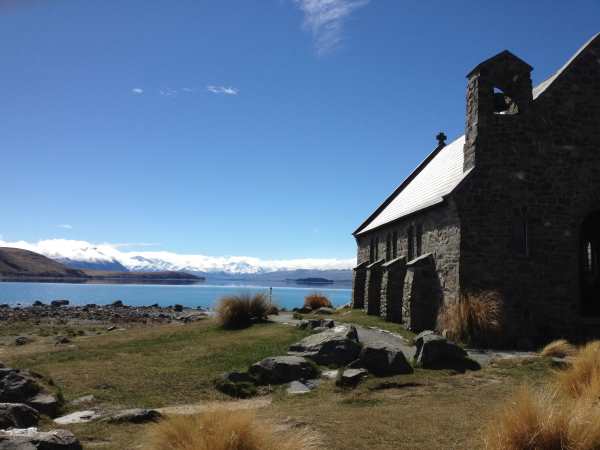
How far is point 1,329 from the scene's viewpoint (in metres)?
32.0

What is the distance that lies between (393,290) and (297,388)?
1325 cm

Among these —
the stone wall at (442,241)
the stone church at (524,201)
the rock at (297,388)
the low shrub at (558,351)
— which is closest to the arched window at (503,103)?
the stone church at (524,201)

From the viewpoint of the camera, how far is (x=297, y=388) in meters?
12.5

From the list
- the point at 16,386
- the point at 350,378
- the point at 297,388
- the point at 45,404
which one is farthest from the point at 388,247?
the point at 16,386

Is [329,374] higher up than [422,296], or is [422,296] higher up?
[422,296]

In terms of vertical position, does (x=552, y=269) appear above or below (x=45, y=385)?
above

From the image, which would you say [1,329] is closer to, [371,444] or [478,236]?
[478,236]

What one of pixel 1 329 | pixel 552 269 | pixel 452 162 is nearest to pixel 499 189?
pixel 552 269

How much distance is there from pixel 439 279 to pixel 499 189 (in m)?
4.27

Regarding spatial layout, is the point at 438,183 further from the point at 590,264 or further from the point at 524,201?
the point at 590,264

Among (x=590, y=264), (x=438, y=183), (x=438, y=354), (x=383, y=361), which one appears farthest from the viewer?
(x=438, y=183)

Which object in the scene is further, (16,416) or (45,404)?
(45,404)

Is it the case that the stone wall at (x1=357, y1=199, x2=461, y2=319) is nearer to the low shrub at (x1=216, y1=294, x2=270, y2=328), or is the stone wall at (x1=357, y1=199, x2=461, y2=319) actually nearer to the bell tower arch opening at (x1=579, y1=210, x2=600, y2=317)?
the bell tower arch opening at (x1=579, y1=210, x2=600, y2=317)

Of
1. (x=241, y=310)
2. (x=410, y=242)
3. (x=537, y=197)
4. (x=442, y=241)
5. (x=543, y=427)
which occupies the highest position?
(x=537, y=197)
